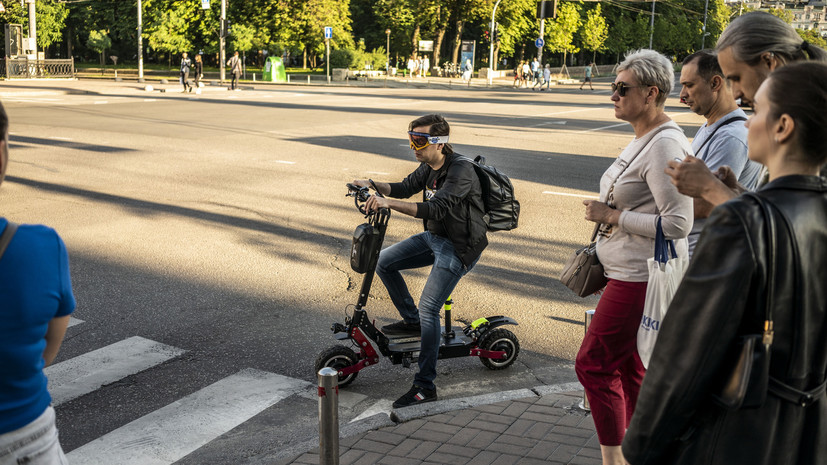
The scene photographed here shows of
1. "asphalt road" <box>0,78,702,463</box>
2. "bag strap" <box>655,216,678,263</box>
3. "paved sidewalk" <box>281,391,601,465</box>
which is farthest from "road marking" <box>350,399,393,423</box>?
→ "bag strap" <box>655,216,678,263</box>

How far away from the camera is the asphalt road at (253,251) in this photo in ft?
16.4

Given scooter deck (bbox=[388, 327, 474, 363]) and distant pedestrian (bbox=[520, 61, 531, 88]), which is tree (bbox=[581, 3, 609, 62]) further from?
scooter deck (bbox=[388, 327, 474, 363])

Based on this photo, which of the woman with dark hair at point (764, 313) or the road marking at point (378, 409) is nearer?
the woman with dark hair at point (764, 313)

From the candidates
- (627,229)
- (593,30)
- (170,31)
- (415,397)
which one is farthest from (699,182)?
(593,30)

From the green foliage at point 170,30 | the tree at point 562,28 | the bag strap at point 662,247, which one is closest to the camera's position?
the bag strap at point 662,247

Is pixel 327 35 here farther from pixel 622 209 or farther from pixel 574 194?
pixel 622 209

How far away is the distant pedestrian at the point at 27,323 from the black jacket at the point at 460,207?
8.55 ft

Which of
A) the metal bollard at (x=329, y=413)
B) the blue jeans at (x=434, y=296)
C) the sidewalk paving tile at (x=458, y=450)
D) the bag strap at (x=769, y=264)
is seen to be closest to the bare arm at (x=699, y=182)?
the bag strap at (x=769, y=264)

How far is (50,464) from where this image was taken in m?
2.10

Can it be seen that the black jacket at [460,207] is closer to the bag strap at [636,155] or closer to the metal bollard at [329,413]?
the bag strap at [636,155]

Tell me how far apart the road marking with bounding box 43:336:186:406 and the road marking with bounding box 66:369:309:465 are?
602 millimetres

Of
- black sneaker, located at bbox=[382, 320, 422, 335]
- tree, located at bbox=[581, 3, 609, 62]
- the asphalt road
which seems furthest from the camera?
tree, located at bbox=[581, 3, 609, 62]

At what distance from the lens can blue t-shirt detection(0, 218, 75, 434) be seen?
6.31ft

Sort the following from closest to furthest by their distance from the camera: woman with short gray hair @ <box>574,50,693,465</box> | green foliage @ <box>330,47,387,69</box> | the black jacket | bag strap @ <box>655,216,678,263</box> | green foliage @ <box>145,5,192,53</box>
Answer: bag strap @ <box>655,216,678,263</box> → woman with short gray hair @ <box>574,50,693,465</box> → the black jacket → green foliage @ <box>330,47,387,69</box> → green foliage @ <box>145,5,192,53</box>
